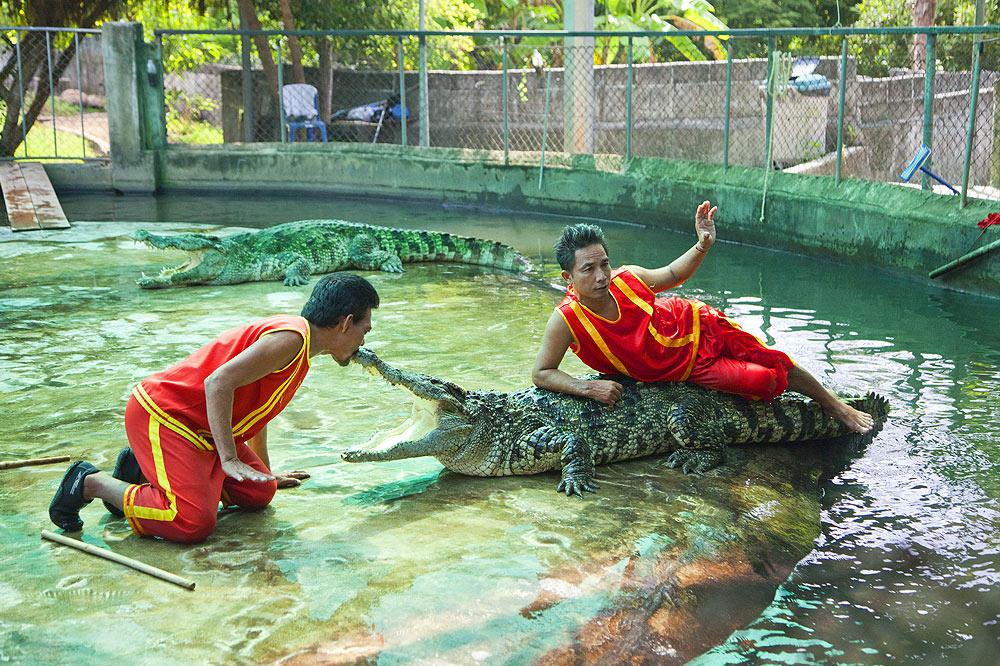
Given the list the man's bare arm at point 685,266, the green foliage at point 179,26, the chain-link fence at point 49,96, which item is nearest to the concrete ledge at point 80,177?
the chain-link fence at point 49,96

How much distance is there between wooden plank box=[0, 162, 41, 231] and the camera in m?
10.1

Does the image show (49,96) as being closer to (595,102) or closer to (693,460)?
(595,102)

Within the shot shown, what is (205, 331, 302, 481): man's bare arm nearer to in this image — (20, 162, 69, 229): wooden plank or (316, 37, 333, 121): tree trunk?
(20, 162, 69, 229): wooden plank

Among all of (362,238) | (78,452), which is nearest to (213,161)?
(362,238)

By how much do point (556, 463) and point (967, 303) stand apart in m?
4.54

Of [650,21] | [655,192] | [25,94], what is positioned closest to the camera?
[655,192]

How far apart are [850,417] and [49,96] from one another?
1635 cm

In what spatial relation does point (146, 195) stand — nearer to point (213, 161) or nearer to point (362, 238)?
point (213, 161)

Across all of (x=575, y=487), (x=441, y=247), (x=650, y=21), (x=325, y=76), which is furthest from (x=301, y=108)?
(x=575, y=487)

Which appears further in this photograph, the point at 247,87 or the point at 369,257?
the point at 247,87

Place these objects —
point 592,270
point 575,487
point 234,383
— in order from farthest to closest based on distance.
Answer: point 592,270, point 575,487, point 234,383

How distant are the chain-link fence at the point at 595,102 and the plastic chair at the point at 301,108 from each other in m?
0.02

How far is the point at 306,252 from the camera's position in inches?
334

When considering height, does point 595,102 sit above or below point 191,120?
below
